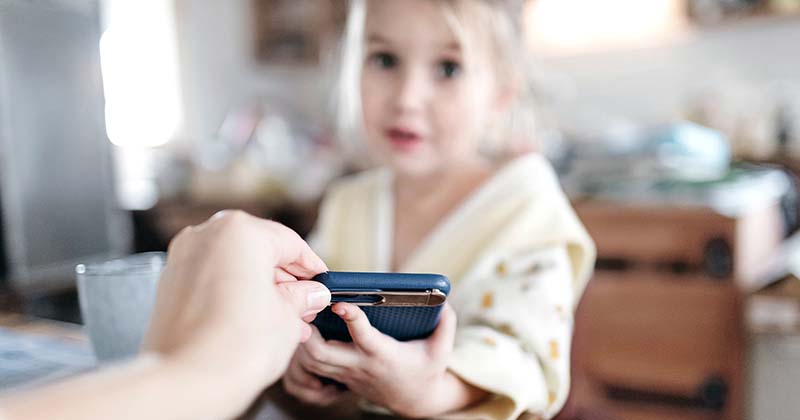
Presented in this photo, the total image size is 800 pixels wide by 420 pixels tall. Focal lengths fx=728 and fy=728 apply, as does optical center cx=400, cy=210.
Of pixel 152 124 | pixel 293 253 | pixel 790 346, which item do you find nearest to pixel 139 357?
pixel 293 253

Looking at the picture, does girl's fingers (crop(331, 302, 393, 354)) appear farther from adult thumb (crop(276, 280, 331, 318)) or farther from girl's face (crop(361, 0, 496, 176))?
girl's face (crop(361, 0, 496, 176))

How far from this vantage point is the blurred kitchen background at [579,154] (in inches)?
19.4

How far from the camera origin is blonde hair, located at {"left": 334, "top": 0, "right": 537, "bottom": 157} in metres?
0.45

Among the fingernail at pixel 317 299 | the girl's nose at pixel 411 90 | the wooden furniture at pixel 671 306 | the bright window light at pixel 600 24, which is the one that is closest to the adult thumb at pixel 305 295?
the fingernail at pixel 317 299

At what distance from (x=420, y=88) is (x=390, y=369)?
0.19 m

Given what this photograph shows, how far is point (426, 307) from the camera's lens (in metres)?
0.27

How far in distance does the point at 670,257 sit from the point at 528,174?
2.23 feet

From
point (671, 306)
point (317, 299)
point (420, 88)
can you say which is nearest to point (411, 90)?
point (420, 88)

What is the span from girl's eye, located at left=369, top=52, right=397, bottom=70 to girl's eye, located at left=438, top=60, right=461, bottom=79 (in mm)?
28

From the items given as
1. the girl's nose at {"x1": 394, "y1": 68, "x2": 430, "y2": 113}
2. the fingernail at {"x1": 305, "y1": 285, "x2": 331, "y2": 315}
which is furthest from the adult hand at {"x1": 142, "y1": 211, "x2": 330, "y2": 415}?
the girl's nose at {"x1": 394, "y1": 68, "x2": 430, "y2": 113}

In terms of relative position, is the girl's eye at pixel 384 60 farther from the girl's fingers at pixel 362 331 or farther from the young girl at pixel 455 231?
the girl's fingers at pixel 362 331

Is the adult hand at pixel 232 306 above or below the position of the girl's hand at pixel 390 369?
above

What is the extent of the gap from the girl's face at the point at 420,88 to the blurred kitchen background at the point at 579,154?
95 millimetres

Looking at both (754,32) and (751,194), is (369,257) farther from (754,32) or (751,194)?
(754,32)
